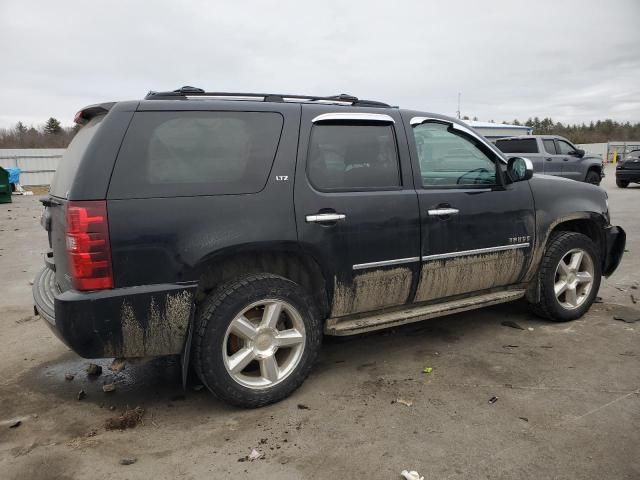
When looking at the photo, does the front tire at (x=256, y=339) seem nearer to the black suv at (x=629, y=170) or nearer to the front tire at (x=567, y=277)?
the front tire at (x=567, y=277)

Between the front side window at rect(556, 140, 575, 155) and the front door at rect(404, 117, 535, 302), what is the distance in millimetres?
13304

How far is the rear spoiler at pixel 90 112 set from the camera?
300 cm

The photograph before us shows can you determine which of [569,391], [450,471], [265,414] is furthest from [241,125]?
[569,391]

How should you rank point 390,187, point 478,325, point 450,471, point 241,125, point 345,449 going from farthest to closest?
point 478,325
point 390,187
point 241,125
point 345,449
point 450,471

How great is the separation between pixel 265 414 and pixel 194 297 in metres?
0.84

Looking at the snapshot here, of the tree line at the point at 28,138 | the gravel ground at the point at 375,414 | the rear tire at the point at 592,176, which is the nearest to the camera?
the gravel ground at the point at 375,414

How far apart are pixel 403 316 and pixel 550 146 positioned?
14.2m

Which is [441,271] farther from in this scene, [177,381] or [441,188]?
[177,381]

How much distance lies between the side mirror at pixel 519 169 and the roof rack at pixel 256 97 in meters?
1.17

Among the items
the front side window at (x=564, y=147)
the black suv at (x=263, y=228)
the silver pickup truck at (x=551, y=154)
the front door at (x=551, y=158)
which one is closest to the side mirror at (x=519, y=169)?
the black suv at (x=263, y=228)

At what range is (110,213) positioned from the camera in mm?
2703

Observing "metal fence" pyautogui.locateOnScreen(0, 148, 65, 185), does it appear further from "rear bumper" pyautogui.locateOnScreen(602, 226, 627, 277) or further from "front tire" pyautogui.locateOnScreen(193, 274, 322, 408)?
"rear bumper" pyautogui.locateOnScreen(602, 226, 627, 277)

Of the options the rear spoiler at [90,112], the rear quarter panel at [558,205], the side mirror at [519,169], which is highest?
the rear spoiler at [90,112]

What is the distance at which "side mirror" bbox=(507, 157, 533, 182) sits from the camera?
4.09 metres
